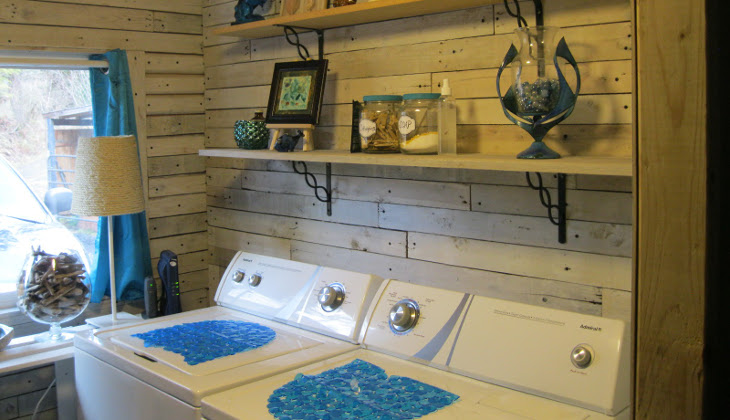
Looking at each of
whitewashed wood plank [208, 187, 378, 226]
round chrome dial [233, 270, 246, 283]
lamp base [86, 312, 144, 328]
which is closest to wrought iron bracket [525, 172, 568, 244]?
whitewashed wood plank [208, 187, 378, 226]

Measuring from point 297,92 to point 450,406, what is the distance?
1234 mm

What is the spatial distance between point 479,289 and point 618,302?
16.4 inches

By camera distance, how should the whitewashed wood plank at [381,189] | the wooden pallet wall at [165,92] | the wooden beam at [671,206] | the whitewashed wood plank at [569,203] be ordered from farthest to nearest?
the wooden pallet wall at [165,92] < the whitewashed wood plank at [381,189] < the whitewashed wood plank at [569,203] < the wooden beam at [671,206]

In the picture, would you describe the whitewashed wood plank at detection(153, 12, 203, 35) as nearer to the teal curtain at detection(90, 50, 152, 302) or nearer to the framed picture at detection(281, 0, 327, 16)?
the teal curtain at detection(90, 50, 152, 302)

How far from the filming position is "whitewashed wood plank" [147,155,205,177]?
9.04 feet

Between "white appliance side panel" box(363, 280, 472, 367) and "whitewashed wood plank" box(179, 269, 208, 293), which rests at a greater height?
"white appliance side panel" box(363, 280, 472, 367)

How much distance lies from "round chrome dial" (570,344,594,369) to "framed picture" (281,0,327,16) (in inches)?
51.8

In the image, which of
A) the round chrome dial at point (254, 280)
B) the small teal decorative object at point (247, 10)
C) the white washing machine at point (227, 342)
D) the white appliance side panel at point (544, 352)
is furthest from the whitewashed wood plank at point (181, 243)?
the white appliance side panel at point (544, 352)

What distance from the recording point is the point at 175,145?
2.81 meters

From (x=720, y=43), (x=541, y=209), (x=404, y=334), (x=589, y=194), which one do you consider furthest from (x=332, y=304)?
(x=720, y=43)

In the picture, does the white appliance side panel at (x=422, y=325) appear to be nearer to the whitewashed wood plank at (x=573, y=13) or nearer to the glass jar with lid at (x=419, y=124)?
the glass jar with lid at (x=419, y=124)

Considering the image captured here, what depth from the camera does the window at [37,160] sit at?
2.54 metres

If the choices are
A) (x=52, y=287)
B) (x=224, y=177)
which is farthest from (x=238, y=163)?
(x=52, y=287)

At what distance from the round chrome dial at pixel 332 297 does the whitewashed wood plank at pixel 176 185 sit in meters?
1.14
